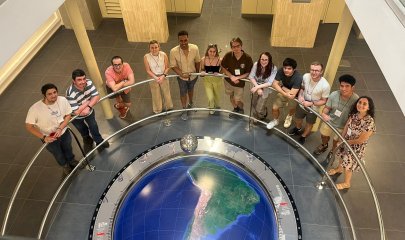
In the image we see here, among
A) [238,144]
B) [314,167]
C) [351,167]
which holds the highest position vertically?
[238,144]

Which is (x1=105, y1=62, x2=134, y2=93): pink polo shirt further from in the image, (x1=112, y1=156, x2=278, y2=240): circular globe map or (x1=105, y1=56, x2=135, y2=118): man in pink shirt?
(x1=112, y1=156, x2=278, y2=240): circular globe map

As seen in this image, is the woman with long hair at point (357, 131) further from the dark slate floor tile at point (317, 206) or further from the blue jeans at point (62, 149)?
the blue jeans at point (62, 149)

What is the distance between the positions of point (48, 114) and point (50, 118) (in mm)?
82

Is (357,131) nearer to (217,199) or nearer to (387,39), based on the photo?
(387,39)

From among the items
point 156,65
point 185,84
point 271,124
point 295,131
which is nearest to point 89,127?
point 156,65

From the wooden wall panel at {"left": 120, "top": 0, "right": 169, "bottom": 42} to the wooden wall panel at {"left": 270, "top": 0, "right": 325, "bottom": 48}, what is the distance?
3.52 meters

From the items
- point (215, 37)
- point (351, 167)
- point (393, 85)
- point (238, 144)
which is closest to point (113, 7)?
point (215, 37)

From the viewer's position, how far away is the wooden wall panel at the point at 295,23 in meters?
9.25

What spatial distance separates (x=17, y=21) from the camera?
3908mm

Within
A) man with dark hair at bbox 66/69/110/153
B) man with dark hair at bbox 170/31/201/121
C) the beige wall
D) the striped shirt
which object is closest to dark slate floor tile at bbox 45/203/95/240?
man with dark hair at bbox 66/69/110/153

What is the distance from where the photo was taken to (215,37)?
34.9 feet

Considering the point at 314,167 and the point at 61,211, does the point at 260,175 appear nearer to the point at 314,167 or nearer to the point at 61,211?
the point at 314,167

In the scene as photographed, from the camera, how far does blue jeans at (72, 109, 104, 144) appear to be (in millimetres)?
6447

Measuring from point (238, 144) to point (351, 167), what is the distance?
2.33 m
